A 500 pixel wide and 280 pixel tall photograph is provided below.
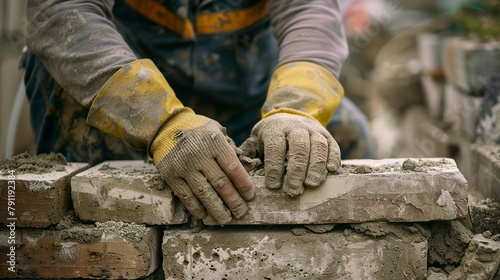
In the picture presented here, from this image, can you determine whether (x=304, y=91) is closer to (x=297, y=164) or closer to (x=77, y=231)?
(x=297, y=164)

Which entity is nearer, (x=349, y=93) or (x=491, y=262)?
(x=491, y=262)

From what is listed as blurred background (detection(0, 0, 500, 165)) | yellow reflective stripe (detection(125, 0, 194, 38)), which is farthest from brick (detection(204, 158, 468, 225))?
yellow reflective stripe (detection(125, 0, 194, 38))

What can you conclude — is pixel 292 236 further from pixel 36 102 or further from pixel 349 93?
pixel 349 93

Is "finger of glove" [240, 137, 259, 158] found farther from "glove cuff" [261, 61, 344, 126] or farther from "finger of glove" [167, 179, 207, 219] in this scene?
"finger of glove" [167, 179, 207, 219]

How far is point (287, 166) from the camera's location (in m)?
2.42

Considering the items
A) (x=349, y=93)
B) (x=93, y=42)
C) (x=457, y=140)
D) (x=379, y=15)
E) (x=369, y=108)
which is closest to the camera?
(x=93, y=42)

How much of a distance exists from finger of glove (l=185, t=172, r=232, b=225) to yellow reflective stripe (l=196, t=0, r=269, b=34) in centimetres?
121

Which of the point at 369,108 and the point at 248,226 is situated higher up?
the point at 248,226

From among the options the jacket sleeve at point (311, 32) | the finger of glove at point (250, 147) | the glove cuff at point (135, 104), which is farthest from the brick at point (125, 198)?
the jacket sleeve at point (311, 32)

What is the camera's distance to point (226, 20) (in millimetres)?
3414

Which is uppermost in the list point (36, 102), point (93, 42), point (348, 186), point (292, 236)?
point (93, 42)

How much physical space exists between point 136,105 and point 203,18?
0.96 metres

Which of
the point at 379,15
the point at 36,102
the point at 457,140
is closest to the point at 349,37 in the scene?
the point at 379,15

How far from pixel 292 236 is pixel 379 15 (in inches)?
326
